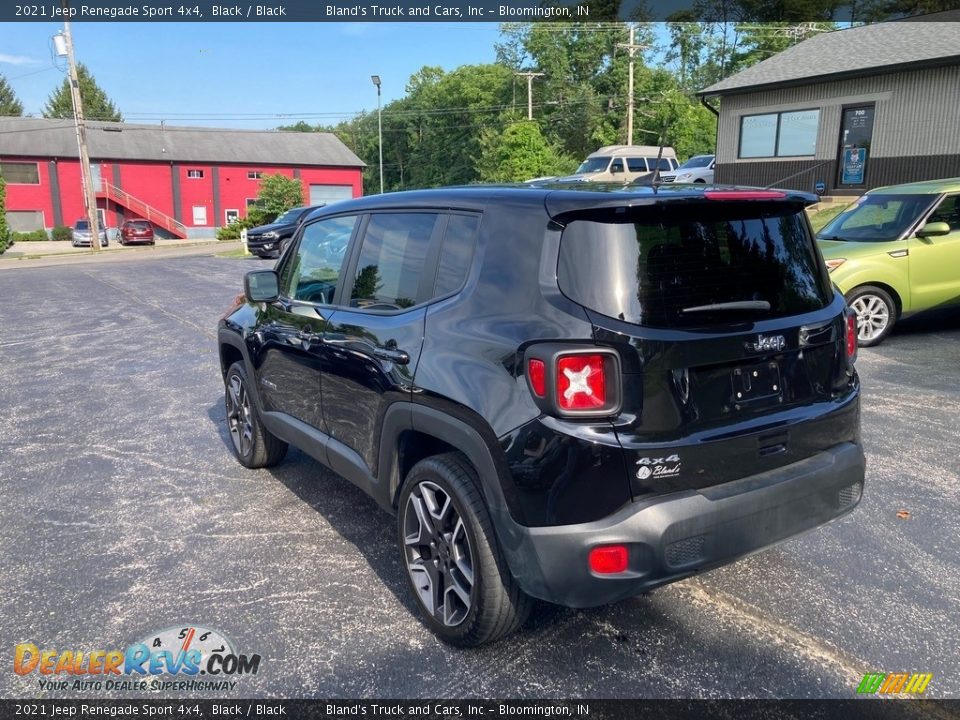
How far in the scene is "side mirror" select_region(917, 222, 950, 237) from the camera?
8.34 m

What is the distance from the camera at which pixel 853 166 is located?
2117cm

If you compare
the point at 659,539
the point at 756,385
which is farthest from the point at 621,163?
the point at 659,539

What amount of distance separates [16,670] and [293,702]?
1.18 meters

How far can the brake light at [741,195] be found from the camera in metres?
2.89

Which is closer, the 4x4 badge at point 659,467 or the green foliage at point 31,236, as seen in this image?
the 4x4 badge at point 659,467

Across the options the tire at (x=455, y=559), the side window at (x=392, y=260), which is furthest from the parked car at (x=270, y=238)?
the tire at (x=455, y=559)

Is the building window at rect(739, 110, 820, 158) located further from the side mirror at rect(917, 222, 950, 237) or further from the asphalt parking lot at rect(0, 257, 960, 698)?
the asphalt parking lot at rect(0, 257, 960, 698)

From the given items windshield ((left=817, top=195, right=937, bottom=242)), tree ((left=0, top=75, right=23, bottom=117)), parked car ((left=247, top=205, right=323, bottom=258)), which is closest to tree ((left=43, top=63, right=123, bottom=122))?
tree ((left=0, top=75, right=23, bottom=117))

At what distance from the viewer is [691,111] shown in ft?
172

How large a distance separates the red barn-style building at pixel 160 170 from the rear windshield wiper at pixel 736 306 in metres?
55.7

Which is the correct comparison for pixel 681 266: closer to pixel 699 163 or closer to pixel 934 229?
pixel 934 229

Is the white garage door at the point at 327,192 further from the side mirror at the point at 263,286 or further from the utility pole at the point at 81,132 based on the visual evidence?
the side mirror at the point at 263,286

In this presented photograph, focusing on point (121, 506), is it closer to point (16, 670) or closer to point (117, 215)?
point (16, 670)

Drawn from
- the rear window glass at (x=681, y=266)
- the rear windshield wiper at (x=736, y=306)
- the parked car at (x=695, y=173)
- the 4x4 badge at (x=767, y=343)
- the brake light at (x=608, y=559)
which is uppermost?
the parked car at (x=695, y=173)
